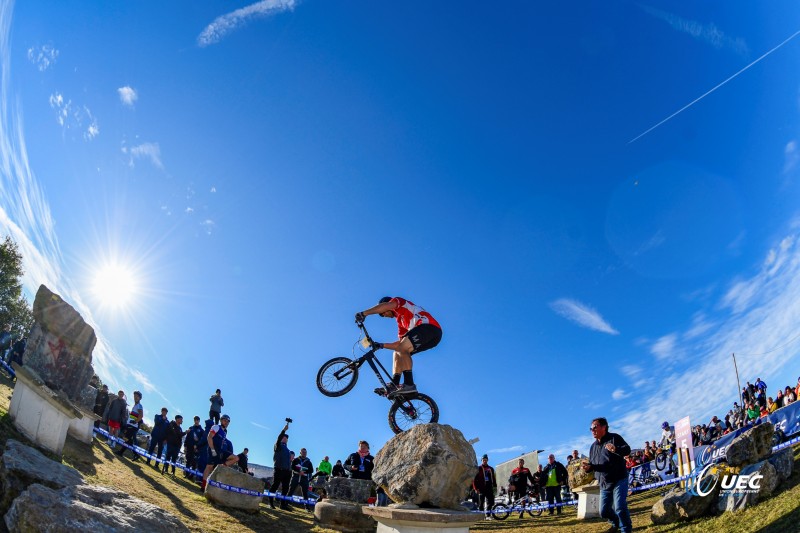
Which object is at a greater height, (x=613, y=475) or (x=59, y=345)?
(x=59, y=345)

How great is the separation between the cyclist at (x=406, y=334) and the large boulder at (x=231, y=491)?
5143 mm

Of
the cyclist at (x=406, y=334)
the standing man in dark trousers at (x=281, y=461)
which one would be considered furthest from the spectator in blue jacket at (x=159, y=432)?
the cyclist at (x=406, y=334)

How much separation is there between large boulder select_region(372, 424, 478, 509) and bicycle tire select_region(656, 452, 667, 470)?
14.5 meters

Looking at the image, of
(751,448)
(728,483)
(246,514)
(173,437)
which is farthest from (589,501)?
(173,437)

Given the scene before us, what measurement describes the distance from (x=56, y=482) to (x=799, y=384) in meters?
24.5

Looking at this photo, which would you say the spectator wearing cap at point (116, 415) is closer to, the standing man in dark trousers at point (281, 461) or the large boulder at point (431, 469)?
the standing man in dark trousers at point (281, 461)

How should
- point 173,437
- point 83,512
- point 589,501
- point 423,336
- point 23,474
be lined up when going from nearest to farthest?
point 83,512 → point 23,474 → point 423,336 → point 589,501 → point 173,437

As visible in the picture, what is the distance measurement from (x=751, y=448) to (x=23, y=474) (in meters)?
13.3

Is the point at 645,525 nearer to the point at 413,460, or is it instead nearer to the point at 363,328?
the point at 413,460

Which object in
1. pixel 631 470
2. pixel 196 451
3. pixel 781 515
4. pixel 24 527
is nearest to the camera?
pixel 24 527

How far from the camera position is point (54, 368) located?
12.0 meters

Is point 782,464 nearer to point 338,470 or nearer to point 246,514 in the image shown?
point 246,514

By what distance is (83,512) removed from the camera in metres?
5.93

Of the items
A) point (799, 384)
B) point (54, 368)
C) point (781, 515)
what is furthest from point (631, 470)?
point (54, 368)
